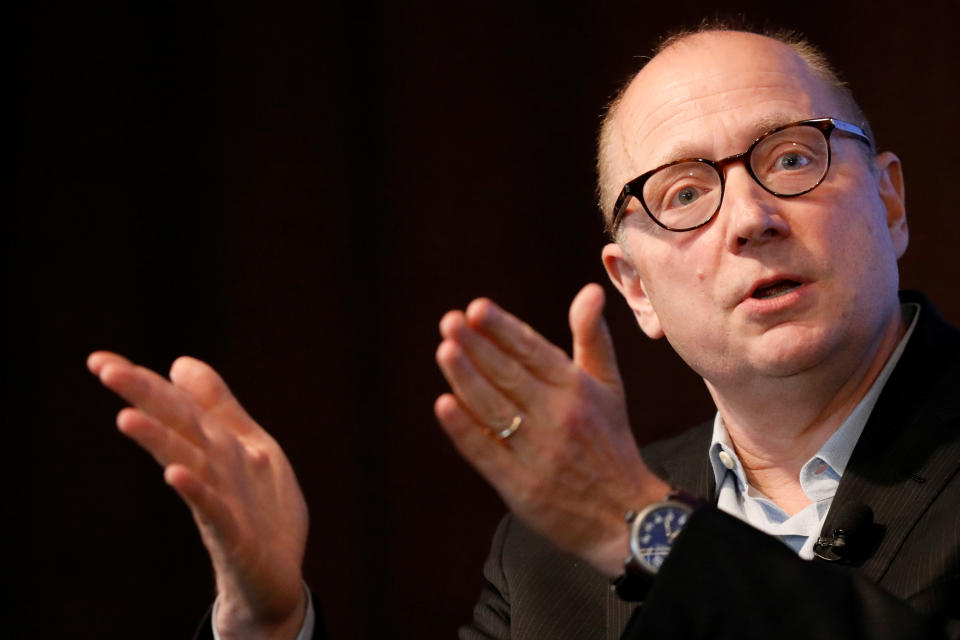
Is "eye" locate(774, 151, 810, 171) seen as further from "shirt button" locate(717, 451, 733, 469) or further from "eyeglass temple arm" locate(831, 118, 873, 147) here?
"shirt button" locate(717, 451, 733, 469)

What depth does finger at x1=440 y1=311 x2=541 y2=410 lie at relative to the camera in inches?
44.7

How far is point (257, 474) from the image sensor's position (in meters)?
1.43

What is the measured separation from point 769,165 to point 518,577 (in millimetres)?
905

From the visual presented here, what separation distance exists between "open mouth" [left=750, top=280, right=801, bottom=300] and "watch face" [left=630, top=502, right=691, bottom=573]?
572 mm

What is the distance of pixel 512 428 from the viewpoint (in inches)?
46.7

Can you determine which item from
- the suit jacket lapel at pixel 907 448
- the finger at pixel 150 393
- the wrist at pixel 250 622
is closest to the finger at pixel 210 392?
the finger at pixel 150 393

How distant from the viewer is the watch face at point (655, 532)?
119 centimetres

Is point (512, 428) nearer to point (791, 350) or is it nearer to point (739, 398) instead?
point (791, 350)

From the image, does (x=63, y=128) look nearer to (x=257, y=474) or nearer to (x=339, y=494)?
(x=339, y=494)

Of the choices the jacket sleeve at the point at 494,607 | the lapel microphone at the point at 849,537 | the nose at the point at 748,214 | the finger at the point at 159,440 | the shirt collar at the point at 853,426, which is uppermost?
the nose at the point at 748,214

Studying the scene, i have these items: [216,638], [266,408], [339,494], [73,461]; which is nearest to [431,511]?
[339,494]

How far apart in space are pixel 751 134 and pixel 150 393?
3.53 ft

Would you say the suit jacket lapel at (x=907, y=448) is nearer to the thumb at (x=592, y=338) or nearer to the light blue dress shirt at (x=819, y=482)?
the light blue dress shirt at (x=819, y=482)

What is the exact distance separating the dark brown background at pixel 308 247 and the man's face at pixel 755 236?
677mm
